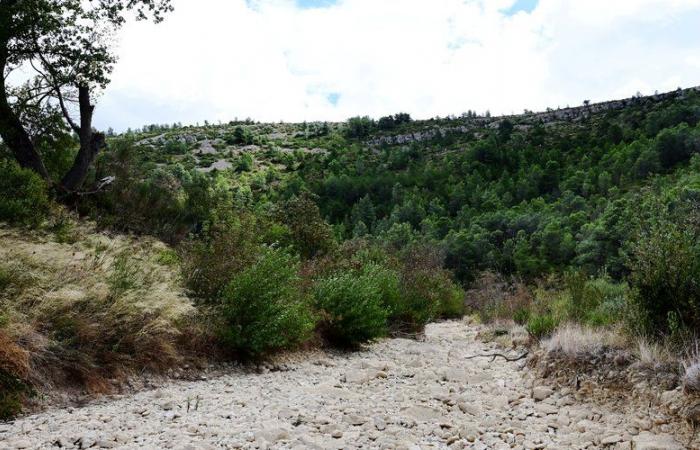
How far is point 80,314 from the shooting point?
6137mm

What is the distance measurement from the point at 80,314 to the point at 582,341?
7061 mm

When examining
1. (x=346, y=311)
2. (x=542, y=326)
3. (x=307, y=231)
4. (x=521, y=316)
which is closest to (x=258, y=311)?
(x=346, y=311)

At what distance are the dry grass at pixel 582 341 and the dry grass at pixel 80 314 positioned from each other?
19.3 ft

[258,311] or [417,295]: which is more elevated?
[258,311]

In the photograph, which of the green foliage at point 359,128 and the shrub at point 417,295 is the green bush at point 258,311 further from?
the green foliage at point 359,128

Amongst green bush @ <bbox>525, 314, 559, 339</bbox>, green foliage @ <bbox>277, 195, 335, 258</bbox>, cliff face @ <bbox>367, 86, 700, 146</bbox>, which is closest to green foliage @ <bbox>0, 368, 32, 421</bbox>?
green bush @ <bbox>525, 314, 559, 339</bbox>

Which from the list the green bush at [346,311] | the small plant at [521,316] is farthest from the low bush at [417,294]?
the green bush at [346,311]

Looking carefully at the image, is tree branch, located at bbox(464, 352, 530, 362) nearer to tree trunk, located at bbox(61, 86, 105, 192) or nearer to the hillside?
tree trunk, located at bbox(61, 86, 105, 192)

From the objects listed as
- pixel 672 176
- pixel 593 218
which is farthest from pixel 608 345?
pixel 672 176

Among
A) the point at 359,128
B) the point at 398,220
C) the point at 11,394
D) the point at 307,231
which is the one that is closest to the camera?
the point at 11,394

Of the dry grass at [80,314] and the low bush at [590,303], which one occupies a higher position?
the dry grass at [80,314]

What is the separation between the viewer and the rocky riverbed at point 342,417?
4.47 m

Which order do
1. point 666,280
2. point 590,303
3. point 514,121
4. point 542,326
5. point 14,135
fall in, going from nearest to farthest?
point 666,280 → point 542,326 → point 590,303 → point 14,135 → point 514,121

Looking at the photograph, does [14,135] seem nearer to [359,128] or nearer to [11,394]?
[11,394]
